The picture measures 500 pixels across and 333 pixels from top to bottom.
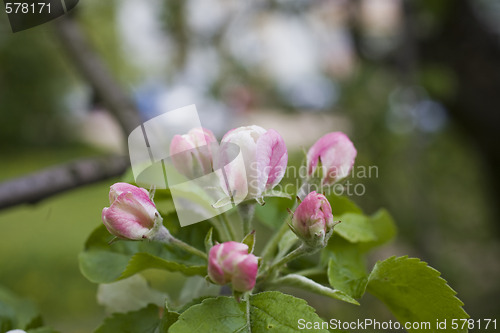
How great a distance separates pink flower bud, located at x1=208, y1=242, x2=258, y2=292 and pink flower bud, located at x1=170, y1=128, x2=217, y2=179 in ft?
0.34

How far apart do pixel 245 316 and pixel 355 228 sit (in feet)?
0.51

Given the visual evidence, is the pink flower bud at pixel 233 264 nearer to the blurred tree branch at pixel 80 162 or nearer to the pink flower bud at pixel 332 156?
the pink flower bud at pixel 332 156

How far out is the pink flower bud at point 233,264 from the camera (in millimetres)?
323

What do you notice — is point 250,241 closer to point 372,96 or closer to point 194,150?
point 194,150

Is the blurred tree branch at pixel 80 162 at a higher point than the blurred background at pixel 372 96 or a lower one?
higher

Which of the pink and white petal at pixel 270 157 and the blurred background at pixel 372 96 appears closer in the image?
the pink and white petal at pixel 270 157

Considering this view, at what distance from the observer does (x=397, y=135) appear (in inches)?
77.0

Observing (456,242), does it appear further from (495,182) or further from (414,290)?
(414,290)

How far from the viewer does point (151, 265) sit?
0.42m

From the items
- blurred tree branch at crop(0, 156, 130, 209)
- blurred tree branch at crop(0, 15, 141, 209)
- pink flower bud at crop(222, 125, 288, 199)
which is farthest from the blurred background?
pink flower bud at crop(222, 125, 288, 199)

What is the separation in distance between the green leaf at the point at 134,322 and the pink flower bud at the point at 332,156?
188 millimetres

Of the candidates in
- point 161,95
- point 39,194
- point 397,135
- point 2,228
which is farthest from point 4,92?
point 39,194

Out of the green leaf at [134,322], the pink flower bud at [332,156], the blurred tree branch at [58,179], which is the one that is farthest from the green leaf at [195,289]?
the blurred tree branch at [58,179]

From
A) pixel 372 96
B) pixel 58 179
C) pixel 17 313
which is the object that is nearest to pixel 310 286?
pixel 17 313
